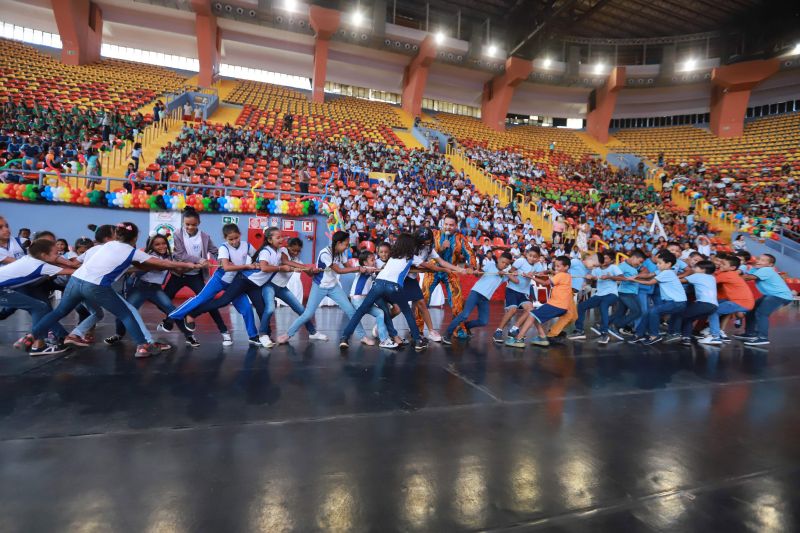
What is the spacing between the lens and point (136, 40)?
29.4m

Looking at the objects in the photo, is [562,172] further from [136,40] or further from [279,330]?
[136,40]

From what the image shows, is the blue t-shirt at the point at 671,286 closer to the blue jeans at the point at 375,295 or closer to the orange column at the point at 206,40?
the blue jeans at the point at 375,295

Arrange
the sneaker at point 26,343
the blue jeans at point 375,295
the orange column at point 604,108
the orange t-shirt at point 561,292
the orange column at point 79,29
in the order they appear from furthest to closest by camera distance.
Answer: the orange column at point 604,108
the orange column at point 79,29
the orange t-shirt at point 561,292
the blue jeans at point 375,295
the sneaker at point 26,343

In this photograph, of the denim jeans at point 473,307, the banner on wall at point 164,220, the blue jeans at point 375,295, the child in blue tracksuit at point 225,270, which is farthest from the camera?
the banner on wall at point 164,220

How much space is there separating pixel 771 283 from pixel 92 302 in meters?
9.97

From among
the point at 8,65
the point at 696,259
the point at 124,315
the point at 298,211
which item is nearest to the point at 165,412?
the point at 124,315

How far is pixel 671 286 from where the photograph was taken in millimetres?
6797

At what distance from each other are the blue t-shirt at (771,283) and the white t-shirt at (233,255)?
8143 millimetres

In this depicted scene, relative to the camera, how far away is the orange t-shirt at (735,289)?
7.21m

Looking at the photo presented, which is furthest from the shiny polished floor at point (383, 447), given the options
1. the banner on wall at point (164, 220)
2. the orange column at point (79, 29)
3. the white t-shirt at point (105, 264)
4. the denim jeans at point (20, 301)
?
the orange column at point (79, 29)

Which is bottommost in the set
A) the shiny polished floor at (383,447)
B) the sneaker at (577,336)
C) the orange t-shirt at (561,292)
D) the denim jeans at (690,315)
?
the sneaker at (577,336)

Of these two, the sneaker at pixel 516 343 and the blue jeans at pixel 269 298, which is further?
the sneaker at pixel 516 343

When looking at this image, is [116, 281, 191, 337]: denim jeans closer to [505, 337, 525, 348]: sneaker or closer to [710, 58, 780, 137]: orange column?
[505, 337, 525, 348]: sneaker

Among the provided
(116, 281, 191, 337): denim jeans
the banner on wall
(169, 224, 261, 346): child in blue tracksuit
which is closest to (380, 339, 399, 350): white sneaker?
(169, 224, 261, 346): child in blue tracksuit
